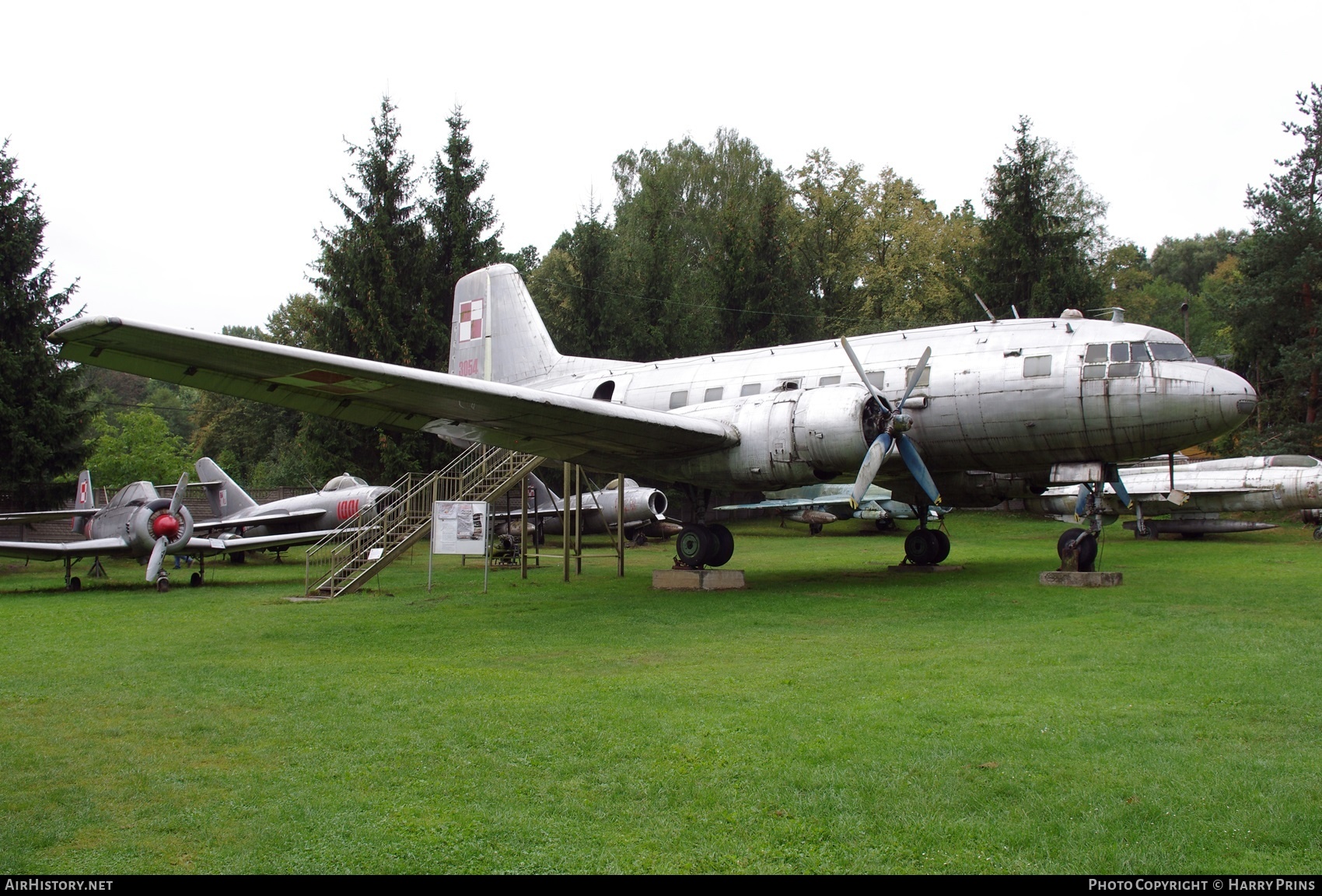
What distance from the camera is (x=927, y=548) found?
1819 centimetres

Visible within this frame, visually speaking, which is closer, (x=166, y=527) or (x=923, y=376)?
(x=923, y=376)

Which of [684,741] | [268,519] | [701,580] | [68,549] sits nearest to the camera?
[684,741]

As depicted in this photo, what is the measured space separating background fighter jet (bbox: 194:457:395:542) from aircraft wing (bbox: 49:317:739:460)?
11.1 meters

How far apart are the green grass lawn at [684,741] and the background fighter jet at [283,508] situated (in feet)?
44.0

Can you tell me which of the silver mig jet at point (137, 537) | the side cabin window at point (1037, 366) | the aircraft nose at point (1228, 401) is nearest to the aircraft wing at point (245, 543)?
the silver mig jet at point (137, 537)

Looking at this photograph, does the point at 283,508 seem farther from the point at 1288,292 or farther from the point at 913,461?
the point at 1288,292

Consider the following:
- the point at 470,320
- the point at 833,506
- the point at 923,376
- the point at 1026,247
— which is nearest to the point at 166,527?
the point at 470,320

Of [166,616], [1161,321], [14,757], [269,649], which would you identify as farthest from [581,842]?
[1161,321]

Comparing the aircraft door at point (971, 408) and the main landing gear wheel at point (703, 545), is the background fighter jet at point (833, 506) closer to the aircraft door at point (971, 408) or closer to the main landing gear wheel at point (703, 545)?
the main landing gear wheel at point (703, 545)

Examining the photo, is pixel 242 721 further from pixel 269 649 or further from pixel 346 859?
pixel 269 649

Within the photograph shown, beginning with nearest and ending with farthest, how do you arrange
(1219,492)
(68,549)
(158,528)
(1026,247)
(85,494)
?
1. (68,549)
2. (158,528)
3. (85,494)
4. (1219,492)
5. (1026,247)

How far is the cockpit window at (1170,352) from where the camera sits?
46.5ft

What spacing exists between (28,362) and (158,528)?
11.1 meters
